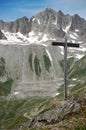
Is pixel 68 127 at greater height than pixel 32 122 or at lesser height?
greater

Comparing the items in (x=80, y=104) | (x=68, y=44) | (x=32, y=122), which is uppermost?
(x=68, y=44)

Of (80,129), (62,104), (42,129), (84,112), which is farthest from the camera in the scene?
(62,104)

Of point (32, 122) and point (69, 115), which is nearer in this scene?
point (69, 115)

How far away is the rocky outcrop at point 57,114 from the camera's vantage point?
3566 cm

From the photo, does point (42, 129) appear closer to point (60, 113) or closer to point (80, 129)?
point (80, 129)

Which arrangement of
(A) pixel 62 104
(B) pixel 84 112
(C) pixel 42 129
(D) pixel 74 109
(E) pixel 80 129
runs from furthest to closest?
1. (A) pixel 62 104
2. (D) pixel 74 109
3. (B) pixel 84 112
4. (C) pixel 42 129
5. (E) pixel 80 129

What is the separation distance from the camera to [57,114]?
3722cm

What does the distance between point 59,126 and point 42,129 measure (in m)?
1.50

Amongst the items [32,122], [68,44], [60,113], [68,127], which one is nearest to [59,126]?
[68,127]

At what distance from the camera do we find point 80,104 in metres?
37.2

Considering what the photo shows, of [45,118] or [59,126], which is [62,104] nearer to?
[45,118]

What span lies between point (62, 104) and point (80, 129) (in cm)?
1080

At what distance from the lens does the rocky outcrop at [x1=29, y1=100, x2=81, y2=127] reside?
35656 mm

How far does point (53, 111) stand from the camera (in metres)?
37.9
